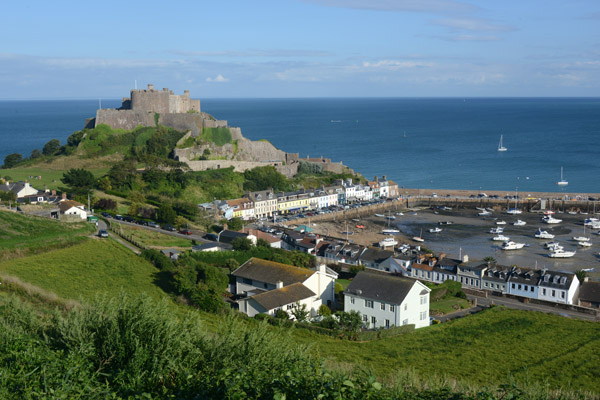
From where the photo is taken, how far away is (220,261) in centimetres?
2641

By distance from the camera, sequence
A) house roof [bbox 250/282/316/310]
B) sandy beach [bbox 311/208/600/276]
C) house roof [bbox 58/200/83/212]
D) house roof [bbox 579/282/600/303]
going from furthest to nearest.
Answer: sandy beach [bbox 311/208/600/276] → house roof [bbox 58/200/83/212] → house roof [bbox 579/282/600/303] → house roof [bbox 250/282/316/310]

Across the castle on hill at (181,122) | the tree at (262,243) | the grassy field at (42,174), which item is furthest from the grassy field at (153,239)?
the castle on hill at (181,122)

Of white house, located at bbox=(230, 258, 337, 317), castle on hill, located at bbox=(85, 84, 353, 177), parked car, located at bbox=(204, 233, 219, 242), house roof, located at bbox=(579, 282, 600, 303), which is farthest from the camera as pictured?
castle on hill, located at bbox=(85, 84, 353, 177)

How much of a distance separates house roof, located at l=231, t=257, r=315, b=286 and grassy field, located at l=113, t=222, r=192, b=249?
6.25 m

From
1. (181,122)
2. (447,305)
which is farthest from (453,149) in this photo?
(447,305)

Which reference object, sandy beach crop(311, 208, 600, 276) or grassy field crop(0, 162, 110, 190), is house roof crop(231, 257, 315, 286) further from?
grassy field crop(0, 162, 110, 190)

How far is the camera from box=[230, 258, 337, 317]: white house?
20.8 m

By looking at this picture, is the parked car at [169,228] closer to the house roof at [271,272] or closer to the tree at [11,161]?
the house roof at [271,272]

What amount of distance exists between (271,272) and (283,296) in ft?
8.10

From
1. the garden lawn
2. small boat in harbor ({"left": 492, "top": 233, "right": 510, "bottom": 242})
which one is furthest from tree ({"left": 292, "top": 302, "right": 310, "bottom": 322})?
small boat in harbor ({"left": 492, "top": 233, "right": 510, "bottom": 242})

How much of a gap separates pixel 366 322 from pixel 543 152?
74.6 m

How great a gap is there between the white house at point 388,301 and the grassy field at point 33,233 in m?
11.7

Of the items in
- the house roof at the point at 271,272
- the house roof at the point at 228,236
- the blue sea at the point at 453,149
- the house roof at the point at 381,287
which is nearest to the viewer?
the house roof at the point at 381,287

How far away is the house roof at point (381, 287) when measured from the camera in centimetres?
2106
